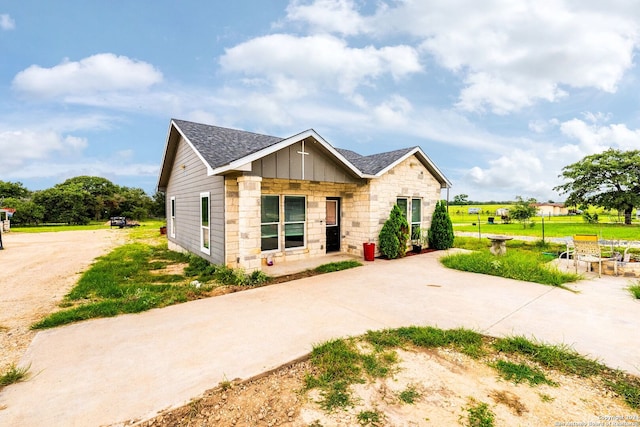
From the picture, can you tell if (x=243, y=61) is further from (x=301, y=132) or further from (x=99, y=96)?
(x=301, y=132)

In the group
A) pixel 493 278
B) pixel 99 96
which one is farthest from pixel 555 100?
pixel 99 96

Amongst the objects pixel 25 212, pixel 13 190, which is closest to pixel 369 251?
pixel 25 212

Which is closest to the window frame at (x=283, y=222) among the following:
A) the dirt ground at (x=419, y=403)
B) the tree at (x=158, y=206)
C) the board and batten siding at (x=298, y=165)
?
the board and batten siding at (x=298, y=165)

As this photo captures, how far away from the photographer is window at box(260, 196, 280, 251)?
8906 millimetres

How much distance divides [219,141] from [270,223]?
347 centimetres

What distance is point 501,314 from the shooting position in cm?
465

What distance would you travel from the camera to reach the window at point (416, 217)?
11.8 metres

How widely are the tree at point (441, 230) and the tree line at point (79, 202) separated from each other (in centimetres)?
3988

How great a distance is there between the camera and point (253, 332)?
12.9ft

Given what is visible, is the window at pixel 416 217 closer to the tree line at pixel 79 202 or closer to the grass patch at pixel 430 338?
the grass patch at pixel 430 338

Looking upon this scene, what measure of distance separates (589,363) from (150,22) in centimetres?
1712

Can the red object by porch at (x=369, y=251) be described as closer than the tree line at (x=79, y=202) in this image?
Yes

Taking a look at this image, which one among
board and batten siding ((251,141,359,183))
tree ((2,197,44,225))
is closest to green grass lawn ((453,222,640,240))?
board and batten siding ((251,141,359,183))

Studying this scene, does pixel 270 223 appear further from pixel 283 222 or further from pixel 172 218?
pixel 172 218
